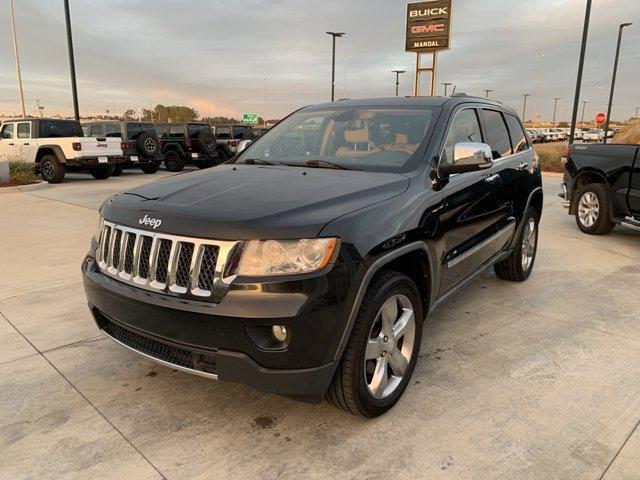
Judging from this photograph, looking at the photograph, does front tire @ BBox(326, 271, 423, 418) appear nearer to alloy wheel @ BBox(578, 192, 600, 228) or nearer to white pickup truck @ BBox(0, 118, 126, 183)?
alloy wheel @ BBox(578, 192, 600, 228)

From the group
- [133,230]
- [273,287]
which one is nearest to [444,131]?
[273,287]

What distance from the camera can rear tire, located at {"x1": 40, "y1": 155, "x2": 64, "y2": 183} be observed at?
13.9m

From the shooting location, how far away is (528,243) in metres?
5.32

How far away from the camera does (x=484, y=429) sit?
2.71 metres

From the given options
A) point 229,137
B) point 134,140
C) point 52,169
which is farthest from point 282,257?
point 229,137

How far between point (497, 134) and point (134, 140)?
572 inches

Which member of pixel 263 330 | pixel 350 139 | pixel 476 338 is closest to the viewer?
pixel 263 330

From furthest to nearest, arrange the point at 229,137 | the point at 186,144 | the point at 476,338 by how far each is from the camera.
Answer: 1. the point at 229,137
2. the point at 186,144
3. the point at 476,338

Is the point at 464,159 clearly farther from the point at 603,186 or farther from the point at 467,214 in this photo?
the point at 603,186

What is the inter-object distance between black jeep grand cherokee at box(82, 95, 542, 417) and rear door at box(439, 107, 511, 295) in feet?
0.06

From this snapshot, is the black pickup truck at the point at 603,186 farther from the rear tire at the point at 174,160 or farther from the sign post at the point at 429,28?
the sign post at the point at 429,28

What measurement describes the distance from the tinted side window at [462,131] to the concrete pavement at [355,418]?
1412 millimetres

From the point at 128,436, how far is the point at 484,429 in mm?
1861

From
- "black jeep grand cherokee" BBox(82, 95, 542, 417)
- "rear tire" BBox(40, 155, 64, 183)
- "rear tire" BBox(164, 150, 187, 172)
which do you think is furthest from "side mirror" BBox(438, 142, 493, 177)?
"rear tire" BBox(164, 150, 187, 172)
